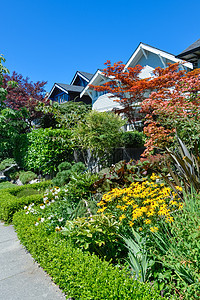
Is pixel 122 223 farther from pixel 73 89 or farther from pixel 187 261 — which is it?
pixel 73 89

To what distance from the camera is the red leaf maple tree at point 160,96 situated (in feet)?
20.3

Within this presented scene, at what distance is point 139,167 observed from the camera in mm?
4688

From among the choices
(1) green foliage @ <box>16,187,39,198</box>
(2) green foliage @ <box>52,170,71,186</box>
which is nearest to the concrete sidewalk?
(1) green foliage @ <box>16,187,39,198</box>

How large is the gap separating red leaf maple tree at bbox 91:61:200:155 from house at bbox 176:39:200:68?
0.77 metres

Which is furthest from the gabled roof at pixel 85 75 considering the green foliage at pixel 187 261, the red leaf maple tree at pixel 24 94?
the green foliage at pixel 187 261

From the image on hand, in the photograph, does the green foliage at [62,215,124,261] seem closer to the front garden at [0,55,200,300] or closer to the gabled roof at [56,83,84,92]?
the front garden at [0,55,200,300]

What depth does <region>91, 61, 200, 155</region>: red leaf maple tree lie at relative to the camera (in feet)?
20.3

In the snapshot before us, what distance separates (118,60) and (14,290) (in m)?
11.7

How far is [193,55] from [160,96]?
524cm

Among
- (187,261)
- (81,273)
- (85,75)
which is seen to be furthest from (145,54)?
(81,273)

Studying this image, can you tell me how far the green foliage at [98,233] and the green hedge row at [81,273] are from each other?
18 cm

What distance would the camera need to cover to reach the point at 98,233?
294 centimetres

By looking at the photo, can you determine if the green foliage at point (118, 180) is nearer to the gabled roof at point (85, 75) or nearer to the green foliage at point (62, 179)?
the green foliage at point (62, 179)

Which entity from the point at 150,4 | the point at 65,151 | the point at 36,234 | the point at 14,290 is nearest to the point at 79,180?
the point at 36,234
